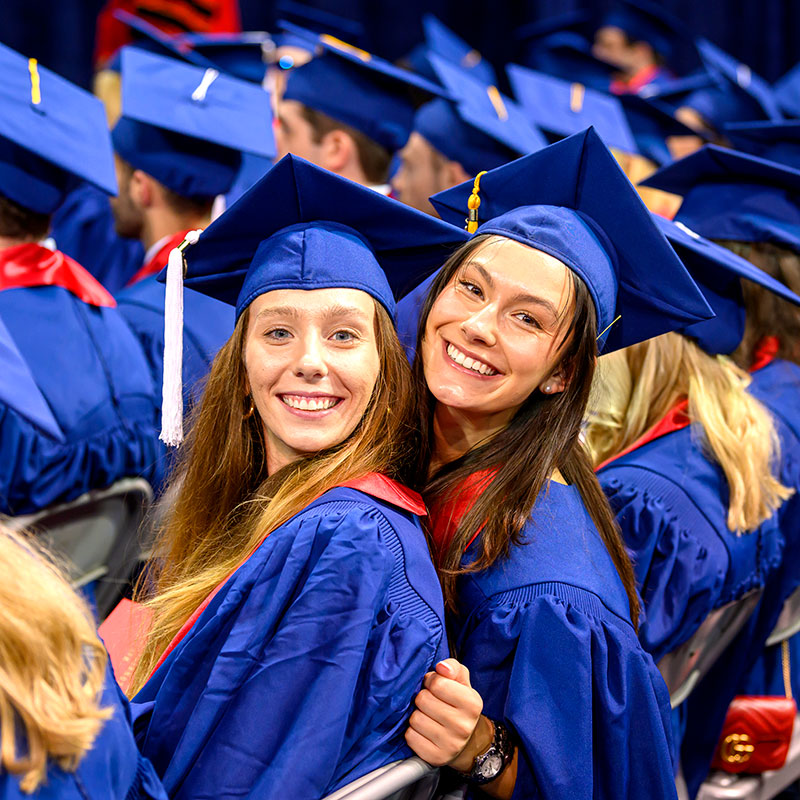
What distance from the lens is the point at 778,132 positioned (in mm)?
3758

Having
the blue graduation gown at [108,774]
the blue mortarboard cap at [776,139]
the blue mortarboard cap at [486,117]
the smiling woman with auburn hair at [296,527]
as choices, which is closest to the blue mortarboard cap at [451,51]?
the blue mortarboard cap at [486,117]

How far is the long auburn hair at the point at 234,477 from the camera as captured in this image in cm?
160

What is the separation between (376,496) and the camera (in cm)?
154

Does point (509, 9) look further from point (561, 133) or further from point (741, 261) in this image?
point (741, 261)

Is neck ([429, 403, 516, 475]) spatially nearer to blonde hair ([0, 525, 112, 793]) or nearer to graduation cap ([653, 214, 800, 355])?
graduation cap ([653, 214, 800, 355])

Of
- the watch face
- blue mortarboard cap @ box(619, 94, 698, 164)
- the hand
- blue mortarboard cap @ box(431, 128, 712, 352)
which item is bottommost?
the watch face

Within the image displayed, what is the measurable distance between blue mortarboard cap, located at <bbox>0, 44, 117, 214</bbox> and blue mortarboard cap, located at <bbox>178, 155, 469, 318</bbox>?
98 centimetres

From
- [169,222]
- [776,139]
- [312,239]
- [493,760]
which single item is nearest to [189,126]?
[169,222]

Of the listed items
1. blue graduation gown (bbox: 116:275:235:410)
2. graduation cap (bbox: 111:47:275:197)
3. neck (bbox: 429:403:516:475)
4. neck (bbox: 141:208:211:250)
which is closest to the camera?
neck (bbox: 429:403:516:475)

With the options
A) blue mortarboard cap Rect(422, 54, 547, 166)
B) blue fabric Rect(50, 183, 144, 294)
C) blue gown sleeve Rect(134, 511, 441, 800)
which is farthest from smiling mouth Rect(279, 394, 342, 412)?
blue fabric Rect(50, 183, 144, 294)

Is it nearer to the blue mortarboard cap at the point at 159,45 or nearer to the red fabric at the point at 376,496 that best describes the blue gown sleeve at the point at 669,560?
the red fabric at the point at 376,496

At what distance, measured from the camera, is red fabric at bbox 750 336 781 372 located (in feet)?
9.05

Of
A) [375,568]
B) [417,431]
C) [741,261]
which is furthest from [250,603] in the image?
[741,261]

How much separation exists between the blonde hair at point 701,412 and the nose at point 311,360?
2.48ft
